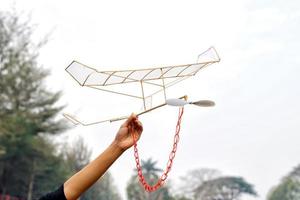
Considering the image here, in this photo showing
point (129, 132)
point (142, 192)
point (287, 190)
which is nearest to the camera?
point (129, 132)

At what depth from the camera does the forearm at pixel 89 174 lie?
196 cm

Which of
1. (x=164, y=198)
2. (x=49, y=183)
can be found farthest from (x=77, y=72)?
(x=164, y=198)

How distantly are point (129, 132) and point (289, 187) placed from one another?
2538 inches

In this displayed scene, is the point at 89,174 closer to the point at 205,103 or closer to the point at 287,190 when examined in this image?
the point at 205,103

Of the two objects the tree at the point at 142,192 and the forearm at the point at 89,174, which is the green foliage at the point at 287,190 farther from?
the forearm at the point at 89,174

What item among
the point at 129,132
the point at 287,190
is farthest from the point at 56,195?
the point at 287,190

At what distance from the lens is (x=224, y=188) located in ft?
225

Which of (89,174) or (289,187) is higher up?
(89,174)

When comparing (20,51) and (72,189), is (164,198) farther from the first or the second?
(72,189)

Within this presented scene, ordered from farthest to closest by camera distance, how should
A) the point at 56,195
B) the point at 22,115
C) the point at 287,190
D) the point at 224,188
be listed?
the point at 224,188 < the point at 287,190 < the point at 22,115 < the point at 56,195

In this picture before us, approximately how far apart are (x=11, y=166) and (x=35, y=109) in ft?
20.4

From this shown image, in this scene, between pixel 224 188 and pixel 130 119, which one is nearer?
pixel 130 119

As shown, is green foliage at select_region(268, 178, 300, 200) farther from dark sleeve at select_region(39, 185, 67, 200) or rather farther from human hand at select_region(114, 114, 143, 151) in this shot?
dark sleeve at select_region(39, 185, 67, 200)

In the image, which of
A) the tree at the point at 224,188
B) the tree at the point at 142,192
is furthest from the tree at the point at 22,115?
the tree at the point at 224,188
